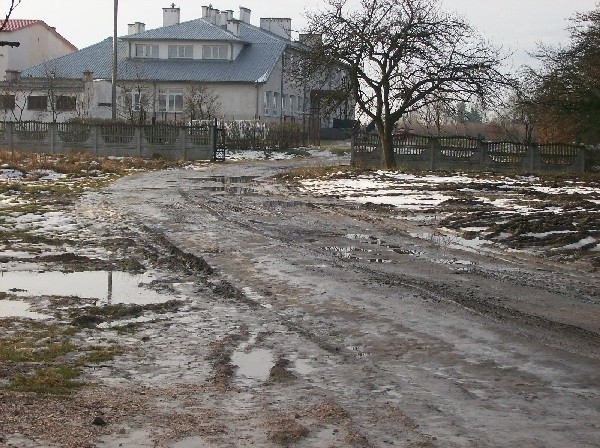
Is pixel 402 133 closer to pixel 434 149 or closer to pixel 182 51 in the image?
pixel 434 149

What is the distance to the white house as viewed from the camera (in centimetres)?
7719

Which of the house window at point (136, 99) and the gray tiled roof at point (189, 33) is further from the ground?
the gray tiled roof at point (189, 33)

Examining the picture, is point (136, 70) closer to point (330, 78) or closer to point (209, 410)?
point (330, 78)

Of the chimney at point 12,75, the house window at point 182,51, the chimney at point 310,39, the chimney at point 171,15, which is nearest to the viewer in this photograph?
the chimney at point 310,39

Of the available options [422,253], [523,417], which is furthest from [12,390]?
[422,253]

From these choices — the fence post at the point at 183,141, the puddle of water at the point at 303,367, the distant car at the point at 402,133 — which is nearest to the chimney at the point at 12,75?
the fence post at the point at 183,141

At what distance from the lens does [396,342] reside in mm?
8586

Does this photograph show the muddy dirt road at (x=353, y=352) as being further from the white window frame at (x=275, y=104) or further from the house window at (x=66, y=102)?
the white window frame at (x=275, y=104)

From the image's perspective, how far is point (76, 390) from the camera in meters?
6.80

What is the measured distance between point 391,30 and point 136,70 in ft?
114

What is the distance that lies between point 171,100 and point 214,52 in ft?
16.0

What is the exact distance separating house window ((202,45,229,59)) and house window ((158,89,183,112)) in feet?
12.8

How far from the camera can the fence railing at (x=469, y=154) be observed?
39.1 m

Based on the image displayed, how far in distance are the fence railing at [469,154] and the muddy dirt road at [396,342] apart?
928 inches
